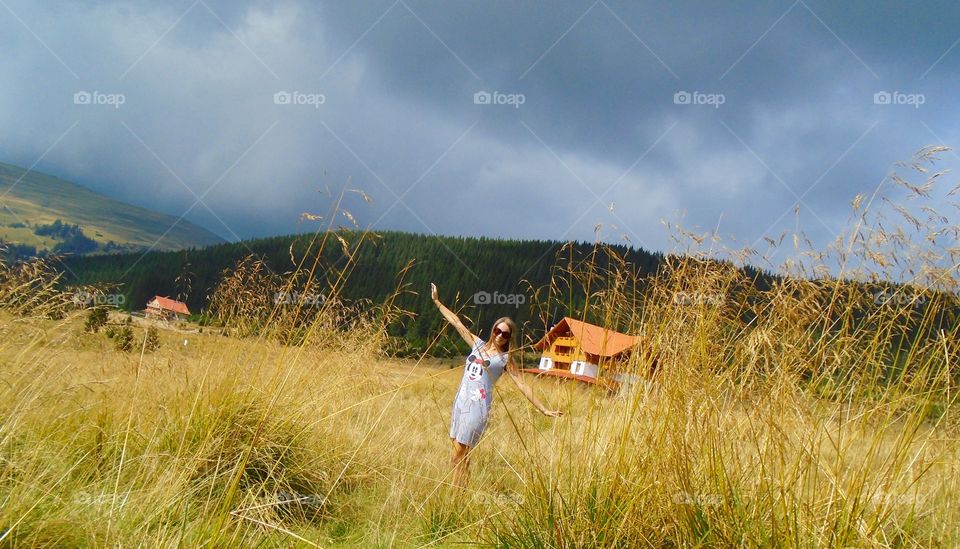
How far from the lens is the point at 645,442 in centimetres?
230

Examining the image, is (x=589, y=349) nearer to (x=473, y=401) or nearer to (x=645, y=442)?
(x=645, y=442)

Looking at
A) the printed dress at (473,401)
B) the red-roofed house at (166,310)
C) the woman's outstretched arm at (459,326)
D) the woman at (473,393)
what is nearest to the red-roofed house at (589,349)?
the woman's outstretched arm at (459,326)

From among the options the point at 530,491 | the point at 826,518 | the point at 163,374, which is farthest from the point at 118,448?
the point at 826,518

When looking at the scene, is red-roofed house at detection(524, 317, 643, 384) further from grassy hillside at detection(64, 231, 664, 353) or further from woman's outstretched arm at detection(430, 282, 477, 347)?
grassy hillside at detection(64, 231, 664, 353)

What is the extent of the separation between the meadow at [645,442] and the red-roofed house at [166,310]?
4.05ft

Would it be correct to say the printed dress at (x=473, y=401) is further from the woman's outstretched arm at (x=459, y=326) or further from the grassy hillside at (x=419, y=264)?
the grassy hillside at (x=419, y=264)

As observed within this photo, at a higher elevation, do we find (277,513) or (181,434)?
(181,434)

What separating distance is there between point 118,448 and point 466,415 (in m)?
2.64

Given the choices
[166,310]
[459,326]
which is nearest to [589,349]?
[459,326]

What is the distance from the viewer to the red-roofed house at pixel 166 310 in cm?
538

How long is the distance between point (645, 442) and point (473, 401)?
9.81 feet

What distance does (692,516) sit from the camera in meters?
2.08

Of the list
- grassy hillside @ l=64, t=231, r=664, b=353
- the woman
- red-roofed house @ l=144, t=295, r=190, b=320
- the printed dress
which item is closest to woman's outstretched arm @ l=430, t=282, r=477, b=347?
the woman

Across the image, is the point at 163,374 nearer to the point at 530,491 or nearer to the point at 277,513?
the point at 277,513
